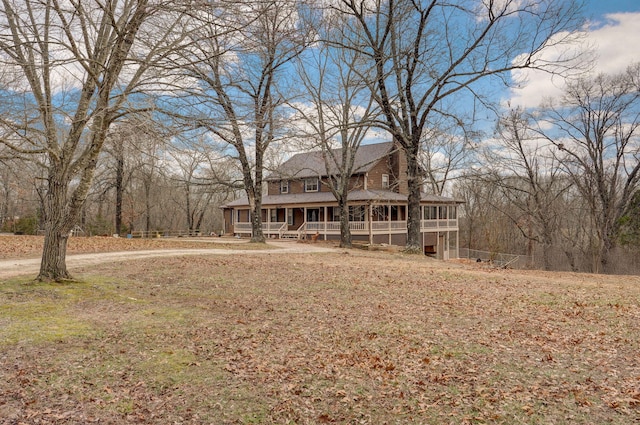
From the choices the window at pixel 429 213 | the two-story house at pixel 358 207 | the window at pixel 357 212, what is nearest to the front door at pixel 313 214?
the two-story house at pixel 358 207

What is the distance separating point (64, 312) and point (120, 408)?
3431mm

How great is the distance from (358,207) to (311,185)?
645 centimetres

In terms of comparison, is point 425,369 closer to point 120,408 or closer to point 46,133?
point 120,408

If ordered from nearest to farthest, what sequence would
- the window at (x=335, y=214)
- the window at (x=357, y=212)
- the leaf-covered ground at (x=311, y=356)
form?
the leaf-covered ground at (x=311, y=356), the window at (x=357, y=212), the window at (x=335, y=214)

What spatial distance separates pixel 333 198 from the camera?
103 ft

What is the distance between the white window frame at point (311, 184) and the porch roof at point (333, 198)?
2.56ft

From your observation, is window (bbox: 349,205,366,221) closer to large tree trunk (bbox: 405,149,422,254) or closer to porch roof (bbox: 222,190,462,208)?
porch roof (bbox: 222,190,462,208)

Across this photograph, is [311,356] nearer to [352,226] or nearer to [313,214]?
[352,226]

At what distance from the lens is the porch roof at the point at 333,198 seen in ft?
96.9

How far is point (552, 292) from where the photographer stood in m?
9.23

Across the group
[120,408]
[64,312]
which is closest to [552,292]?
[120,408]

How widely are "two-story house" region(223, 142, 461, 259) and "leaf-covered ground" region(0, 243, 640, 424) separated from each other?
21158mm

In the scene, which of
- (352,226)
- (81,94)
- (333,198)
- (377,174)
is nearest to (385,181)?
(377,174)

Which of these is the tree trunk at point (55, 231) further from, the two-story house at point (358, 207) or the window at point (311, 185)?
the window at point (311, 185)
